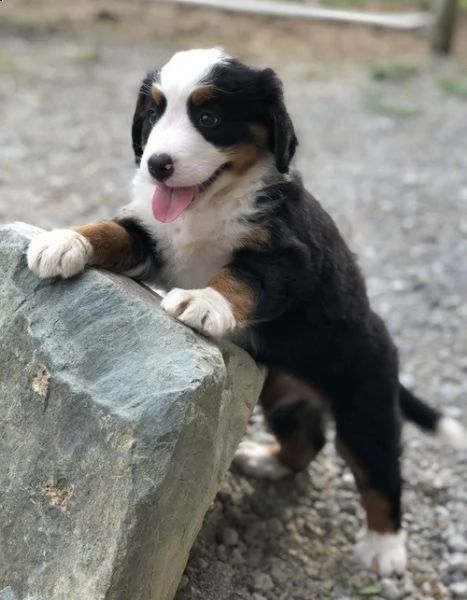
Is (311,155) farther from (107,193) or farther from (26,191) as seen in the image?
(26,191)

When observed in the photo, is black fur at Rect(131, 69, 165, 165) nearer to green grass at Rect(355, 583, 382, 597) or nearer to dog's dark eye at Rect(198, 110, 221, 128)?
dog's dark eye at Rect(198, 110, 221, 128)

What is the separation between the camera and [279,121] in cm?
321

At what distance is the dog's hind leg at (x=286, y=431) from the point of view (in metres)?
3.72

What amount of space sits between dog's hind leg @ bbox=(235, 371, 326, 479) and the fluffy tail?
42 cm

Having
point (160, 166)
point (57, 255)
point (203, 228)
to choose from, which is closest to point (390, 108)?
point (203, 228)

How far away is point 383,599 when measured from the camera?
12.4 feet

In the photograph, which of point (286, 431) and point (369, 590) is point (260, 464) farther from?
point (369, 590)

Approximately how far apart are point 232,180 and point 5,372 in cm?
102

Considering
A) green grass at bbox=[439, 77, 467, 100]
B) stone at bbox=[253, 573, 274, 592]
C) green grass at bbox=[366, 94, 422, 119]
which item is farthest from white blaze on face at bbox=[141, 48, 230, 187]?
green grass at bbox=[439, 77, 467, 100]

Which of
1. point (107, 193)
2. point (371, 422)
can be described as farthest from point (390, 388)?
point (107, 193)

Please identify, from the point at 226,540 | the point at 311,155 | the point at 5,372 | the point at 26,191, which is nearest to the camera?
the point at 5,372

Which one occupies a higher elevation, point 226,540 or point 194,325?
point 194,325

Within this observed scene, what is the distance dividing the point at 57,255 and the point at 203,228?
609 millimetres

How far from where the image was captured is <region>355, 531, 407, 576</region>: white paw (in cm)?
390
